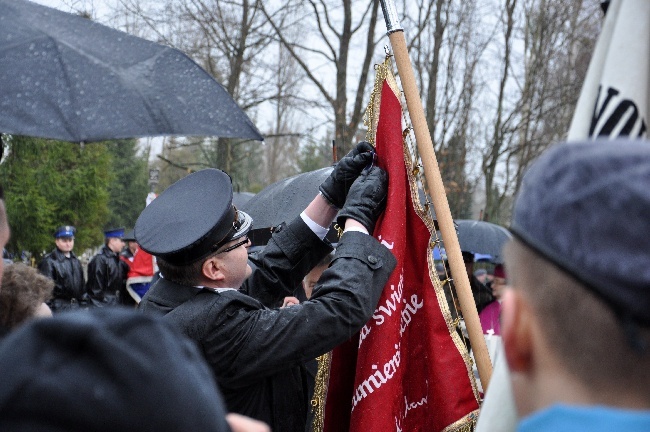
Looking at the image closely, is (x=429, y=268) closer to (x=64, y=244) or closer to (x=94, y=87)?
(x=94, y=87)

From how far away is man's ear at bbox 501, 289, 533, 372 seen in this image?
113 centimetres

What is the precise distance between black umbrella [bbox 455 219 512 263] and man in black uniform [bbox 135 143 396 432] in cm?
499

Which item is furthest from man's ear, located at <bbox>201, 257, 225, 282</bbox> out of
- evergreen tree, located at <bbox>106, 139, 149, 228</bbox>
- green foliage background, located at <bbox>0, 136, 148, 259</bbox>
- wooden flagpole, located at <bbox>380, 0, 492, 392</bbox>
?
evergreen tree, located at <bbox>106, 139, 149, 228</bbox>

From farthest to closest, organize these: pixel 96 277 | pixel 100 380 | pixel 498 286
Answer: pixel 96 277
pixel 498 286
pixel 100 380

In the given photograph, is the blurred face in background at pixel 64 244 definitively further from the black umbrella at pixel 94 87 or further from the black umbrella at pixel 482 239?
the black umbrella at pixel 94 87

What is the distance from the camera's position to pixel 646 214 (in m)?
1.02

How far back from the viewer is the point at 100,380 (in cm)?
96

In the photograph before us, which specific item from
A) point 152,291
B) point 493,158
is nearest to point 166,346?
point 152,291

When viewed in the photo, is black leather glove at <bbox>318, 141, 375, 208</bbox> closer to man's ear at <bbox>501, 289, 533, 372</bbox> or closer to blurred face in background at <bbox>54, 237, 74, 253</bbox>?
man's ear at <bbox>501, 289, 533, 372</bbox>

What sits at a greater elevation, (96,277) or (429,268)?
(429,268)

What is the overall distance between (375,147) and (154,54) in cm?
97

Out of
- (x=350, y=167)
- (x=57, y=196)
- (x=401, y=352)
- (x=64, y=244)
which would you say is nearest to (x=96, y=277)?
(x=64, y=244)

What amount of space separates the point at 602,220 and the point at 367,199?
1738 mm

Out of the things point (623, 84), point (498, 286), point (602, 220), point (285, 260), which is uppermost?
point (623, 84)
